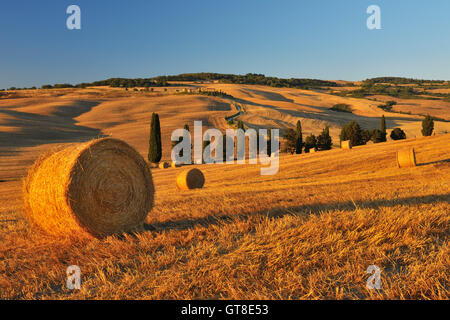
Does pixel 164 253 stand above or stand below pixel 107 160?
below

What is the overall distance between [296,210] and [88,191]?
433 cm

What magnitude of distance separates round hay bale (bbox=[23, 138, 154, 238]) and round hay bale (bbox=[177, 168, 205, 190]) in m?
10.00

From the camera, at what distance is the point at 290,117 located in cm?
8381

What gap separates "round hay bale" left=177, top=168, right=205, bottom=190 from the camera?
60.1ft

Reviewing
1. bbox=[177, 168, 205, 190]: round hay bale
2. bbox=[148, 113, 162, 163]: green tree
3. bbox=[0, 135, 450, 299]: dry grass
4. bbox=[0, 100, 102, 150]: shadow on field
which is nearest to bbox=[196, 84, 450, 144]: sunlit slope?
bbox=[148, 113, 162, 163]: green tree

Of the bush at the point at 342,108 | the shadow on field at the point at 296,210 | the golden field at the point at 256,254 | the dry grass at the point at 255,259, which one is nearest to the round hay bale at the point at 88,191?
the golden field at the point at 256,254

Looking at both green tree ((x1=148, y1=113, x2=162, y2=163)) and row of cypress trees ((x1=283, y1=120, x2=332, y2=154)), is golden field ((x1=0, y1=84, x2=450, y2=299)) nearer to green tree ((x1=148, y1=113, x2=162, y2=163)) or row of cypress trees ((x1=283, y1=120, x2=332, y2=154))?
green tree ((x1=148, y1=113, x2=162, y2=163))

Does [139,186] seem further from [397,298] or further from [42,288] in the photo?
[397,298]

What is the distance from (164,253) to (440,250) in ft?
11.5

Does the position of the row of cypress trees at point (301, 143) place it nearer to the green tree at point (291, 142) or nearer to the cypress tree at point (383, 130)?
the green tree at point (291, 142)

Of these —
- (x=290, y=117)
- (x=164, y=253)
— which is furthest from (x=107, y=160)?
(x=290, y=117)

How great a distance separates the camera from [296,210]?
7.58 metres

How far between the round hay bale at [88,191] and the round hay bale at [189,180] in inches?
394

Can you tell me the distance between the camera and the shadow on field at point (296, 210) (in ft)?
22.7
